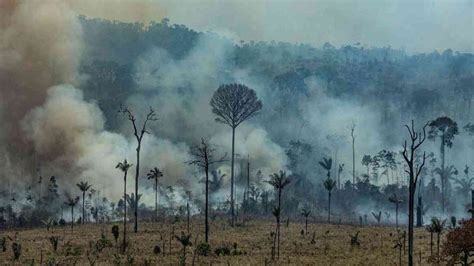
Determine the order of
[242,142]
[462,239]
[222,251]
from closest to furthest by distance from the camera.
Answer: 1. [462,239]
2. [222,251]
3. [242,142]

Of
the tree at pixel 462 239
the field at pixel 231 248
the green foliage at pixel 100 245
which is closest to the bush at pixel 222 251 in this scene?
the field at pixel 231 248

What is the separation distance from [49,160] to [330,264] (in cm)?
8759

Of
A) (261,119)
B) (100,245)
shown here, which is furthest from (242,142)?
(100,245)

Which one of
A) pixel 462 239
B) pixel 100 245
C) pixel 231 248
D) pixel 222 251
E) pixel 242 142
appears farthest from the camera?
pixel 242 142

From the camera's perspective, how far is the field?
1550 inches

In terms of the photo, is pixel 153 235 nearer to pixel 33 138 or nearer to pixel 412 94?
pixel 33 138

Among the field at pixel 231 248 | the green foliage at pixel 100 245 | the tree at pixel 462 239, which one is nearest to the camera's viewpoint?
the tree at pixel 462 239

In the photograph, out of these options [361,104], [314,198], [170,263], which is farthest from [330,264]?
[361,104]

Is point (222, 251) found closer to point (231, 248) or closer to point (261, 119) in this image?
point (231, 248)

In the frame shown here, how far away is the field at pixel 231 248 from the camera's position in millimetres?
39375

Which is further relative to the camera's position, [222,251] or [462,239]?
[222,251]

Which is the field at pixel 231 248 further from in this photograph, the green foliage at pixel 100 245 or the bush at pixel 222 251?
the bush at pixel 222 251

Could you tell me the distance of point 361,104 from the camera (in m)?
149

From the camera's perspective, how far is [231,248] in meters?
45.8
